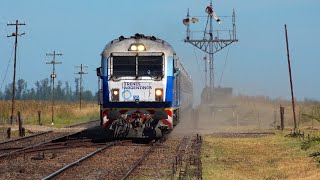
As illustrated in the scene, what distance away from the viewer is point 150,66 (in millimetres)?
21359

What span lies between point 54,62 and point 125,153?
45.8 metres

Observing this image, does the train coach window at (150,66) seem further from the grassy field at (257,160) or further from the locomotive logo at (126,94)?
the grassy field at (257,160)

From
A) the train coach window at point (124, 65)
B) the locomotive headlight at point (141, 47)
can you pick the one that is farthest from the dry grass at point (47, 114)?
the locomotive headlight at point (141, 47)

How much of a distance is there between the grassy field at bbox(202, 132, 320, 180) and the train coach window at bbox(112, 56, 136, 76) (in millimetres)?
3966

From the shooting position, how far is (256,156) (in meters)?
18.4

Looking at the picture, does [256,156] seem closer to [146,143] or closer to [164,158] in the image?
[164,158]

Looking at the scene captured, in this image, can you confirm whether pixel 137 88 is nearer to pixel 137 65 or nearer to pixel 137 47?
pixel 137 65

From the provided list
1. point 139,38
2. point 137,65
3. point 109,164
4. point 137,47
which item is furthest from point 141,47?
point 109,164

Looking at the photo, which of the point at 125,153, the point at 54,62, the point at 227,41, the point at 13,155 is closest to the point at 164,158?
the point at 125,153

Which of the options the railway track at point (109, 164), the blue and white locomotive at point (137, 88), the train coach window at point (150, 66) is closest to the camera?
the railway track at point (109, 164)

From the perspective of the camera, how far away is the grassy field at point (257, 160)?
13797mm

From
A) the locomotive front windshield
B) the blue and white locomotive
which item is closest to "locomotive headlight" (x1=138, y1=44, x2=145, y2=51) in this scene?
the blue and white locomotive

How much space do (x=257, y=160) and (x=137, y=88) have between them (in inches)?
228

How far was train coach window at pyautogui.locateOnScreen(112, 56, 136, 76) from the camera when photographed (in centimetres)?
2127
